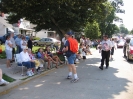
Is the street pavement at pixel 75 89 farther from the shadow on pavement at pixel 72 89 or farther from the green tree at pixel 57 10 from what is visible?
the green tree at pixel 57 10

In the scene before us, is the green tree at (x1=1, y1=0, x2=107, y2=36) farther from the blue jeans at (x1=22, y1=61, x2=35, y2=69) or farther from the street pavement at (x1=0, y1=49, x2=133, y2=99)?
the street pavement at (x1=0, y1=49, x2=133, y2=99)

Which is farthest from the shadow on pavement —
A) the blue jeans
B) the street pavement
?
the blue jeans

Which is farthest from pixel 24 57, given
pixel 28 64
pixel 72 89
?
pixel 72 89

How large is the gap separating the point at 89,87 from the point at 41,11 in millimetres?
10482

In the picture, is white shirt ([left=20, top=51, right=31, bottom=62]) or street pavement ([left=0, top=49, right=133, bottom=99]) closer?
street pavement ([left=0, top=49, right=133, bottom=99])

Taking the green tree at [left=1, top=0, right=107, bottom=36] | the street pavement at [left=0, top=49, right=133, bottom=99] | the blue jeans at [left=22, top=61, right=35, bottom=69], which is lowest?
the street pavement at [left=0, top=49, right=133, bottom=99]

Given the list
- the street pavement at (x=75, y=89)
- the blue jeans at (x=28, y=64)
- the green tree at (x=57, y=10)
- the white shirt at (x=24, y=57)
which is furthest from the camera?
the green tree at (x=57, y=10)

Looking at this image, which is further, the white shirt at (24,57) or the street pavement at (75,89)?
the white shirt at (24,57)

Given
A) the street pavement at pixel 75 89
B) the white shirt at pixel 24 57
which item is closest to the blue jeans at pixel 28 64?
the white shirt at pixel 24 57

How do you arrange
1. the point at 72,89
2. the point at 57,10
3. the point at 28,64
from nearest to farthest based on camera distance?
1. the point at 72,89
2. the point at 28,64
3. the point at 57,10

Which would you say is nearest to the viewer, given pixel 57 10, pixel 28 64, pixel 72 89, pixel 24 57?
pixel 72 89

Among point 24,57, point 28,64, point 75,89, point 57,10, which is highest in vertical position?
point 57,10

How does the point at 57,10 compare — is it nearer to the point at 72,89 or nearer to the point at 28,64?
the point at 28,64

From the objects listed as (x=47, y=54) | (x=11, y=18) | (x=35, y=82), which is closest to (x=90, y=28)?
(x=11, y=18)
